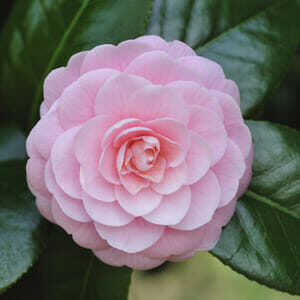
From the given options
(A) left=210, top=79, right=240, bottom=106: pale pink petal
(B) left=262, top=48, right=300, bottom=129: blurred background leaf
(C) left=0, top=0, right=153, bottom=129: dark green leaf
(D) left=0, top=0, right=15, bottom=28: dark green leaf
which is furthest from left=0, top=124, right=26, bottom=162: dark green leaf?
(B) left=262, top=48, right=300, bottom=129: blurred background leaf

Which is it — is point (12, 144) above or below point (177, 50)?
Answer: below

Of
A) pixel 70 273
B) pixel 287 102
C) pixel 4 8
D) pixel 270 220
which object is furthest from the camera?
pixel 287 102

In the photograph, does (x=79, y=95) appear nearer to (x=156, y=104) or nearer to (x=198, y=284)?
(x=156, y=104)

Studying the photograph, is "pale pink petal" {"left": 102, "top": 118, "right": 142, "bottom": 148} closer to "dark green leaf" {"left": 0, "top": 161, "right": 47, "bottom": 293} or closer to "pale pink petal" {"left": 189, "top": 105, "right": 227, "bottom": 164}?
"pale pink petal" {"left": 189, "top": 105, "right": 227, "bottom": 164}

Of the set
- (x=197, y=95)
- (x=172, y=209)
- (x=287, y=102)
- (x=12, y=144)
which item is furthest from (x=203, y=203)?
(x=287, y=102)

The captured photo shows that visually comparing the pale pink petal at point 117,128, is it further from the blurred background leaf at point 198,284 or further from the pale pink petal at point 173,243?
the blurred background leaf at point 198,284

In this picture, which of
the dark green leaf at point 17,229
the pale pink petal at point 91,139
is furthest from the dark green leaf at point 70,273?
the pale pink petal at point 91,139

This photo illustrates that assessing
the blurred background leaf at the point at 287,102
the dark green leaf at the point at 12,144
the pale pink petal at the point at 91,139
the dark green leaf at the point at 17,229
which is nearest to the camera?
the pale pink petal at the point at 91,139
